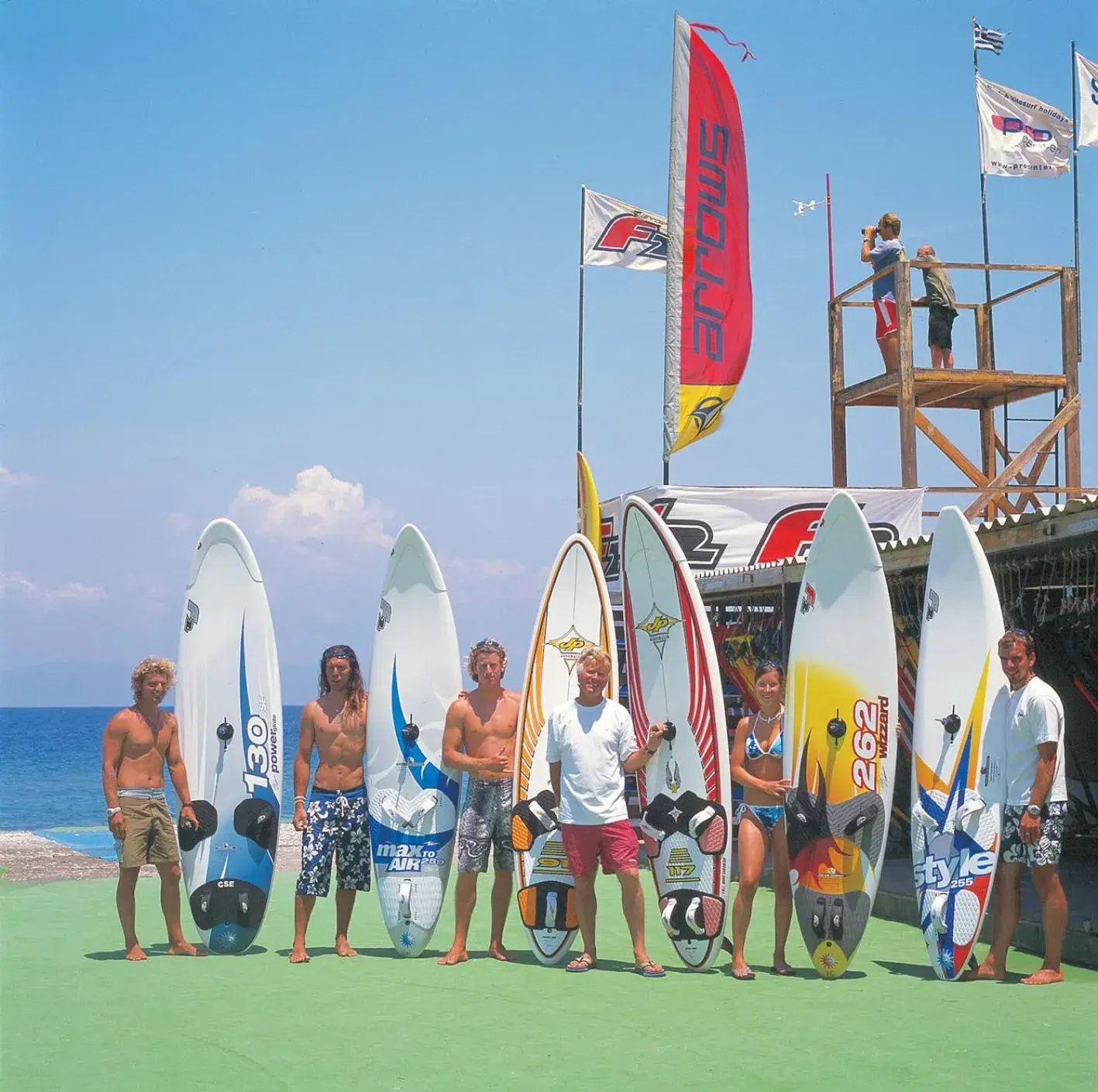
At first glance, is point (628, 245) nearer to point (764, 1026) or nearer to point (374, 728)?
point (374, 728)

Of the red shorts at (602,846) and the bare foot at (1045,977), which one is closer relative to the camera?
the bare foot at (1045,977)

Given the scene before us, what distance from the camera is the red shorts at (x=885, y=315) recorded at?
34.2ft

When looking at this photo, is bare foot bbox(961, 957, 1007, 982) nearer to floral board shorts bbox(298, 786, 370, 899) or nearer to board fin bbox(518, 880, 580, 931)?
board fin bbox(518, 880, 580, 931)

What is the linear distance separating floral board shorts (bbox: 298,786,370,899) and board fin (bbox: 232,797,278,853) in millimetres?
466

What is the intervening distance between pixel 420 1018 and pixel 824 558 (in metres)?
2.81

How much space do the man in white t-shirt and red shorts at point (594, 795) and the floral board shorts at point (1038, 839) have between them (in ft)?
4.87

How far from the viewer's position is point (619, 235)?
41.0ft

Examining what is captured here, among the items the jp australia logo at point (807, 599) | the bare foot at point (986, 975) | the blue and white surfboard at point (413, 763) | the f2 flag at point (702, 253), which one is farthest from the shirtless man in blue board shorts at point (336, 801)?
the f2 flag at point (702, 253)

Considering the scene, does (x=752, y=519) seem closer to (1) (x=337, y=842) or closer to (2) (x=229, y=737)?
(2) (x=229, y=737)

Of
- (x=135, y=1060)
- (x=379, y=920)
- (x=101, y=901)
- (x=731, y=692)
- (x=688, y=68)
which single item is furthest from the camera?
(x=731, y=692)

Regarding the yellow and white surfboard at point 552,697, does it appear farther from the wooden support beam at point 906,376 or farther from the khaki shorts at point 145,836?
the wooden support beam at point 906,376

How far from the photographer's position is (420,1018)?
4816 millimetres

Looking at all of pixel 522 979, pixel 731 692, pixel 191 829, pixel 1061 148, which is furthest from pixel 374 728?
pixel 1061 148

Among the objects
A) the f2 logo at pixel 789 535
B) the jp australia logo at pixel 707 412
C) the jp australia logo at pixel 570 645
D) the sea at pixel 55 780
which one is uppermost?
the jp australia logo at pixel 707 412
